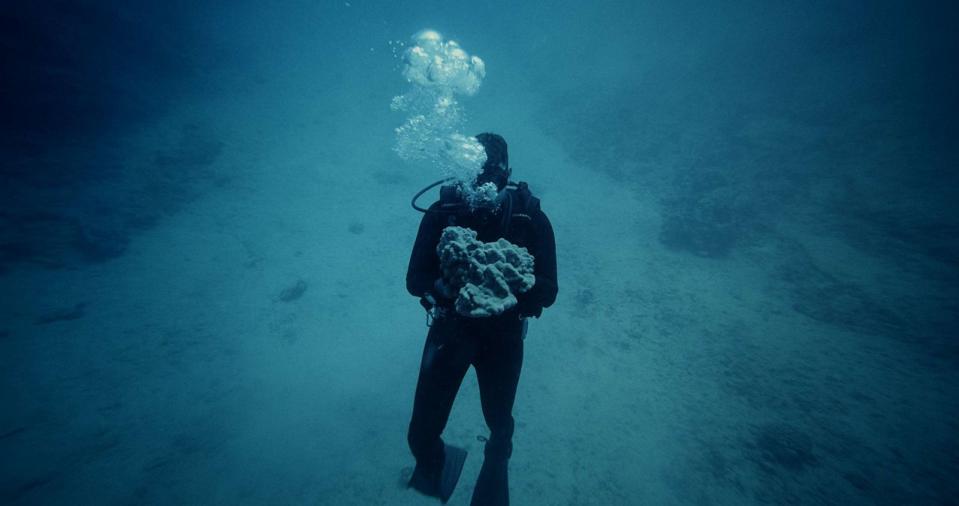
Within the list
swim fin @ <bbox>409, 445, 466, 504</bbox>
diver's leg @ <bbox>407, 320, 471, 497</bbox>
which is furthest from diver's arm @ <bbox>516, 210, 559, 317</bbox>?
swim fin @ <bbox>409, 445, 466, 504</bbox>

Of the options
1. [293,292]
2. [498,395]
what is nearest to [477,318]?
[498,395]

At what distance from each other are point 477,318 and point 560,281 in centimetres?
619

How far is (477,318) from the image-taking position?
225 cm

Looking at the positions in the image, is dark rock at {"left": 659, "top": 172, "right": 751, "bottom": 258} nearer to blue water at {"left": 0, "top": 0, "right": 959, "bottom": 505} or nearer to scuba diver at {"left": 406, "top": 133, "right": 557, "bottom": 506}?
blue water at {"left": 0, "top": 0, "right": 959, "bottom": 505}

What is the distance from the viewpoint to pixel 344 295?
8469 millimetres

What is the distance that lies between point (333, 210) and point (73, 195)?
7.83 metres

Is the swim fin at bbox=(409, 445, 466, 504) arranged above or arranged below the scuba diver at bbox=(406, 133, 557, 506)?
below

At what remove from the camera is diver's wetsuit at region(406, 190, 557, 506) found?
229 centimetres

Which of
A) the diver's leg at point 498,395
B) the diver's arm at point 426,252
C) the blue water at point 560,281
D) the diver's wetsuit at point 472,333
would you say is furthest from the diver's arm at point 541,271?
the blue water at point 560,281

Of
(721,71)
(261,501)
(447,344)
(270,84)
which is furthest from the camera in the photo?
(270,84)

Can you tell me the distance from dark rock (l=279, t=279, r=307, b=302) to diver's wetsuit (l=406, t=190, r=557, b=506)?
24.3 ft

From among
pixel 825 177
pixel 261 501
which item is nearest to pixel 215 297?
pixel 261 501

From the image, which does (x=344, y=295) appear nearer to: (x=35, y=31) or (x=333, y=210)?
(x=333, y=210)

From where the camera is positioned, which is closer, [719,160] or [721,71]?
[719,160]
